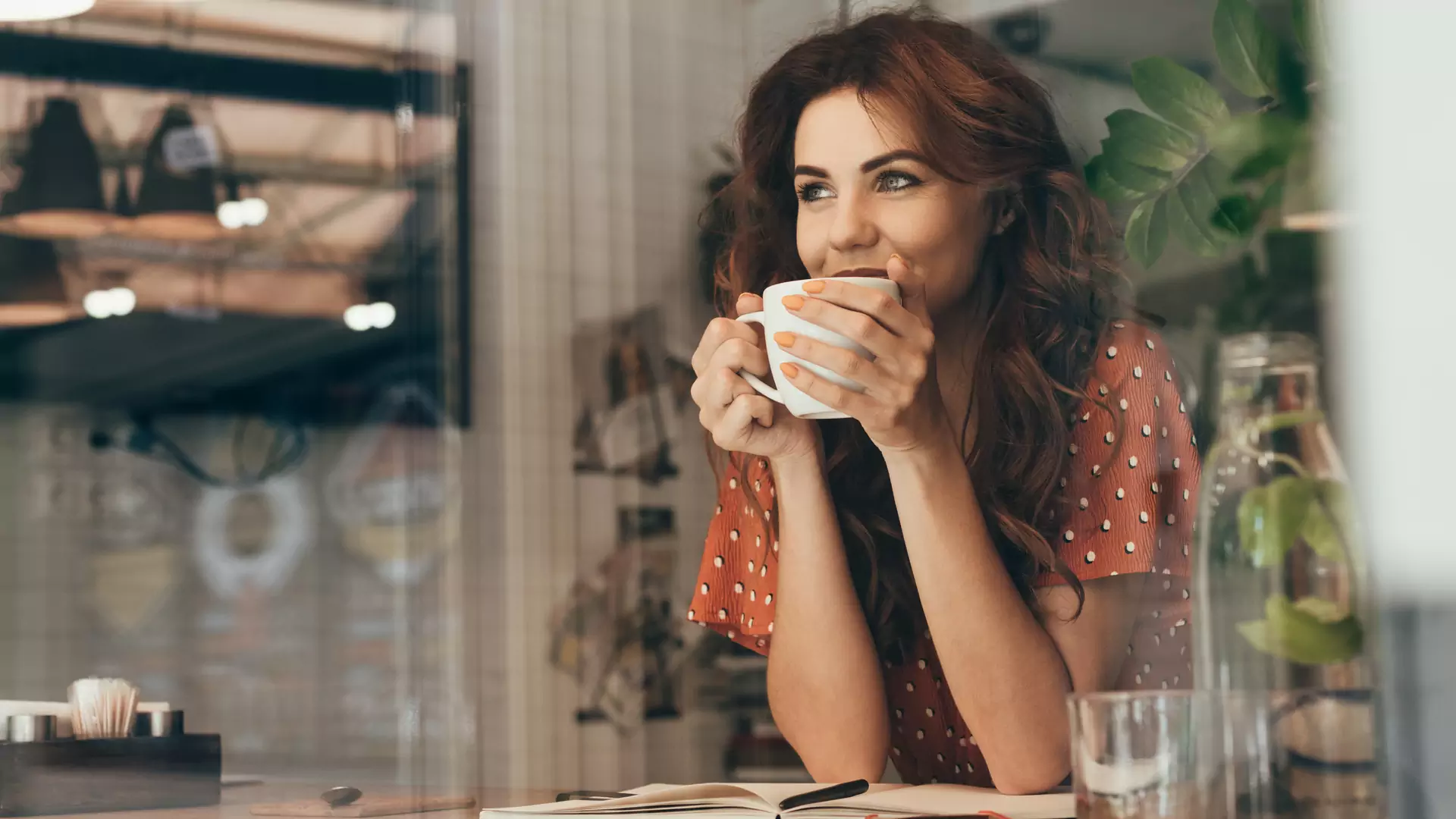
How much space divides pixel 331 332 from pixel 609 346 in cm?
38

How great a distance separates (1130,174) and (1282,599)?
0.87 ft

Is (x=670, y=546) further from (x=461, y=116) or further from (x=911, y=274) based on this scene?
(x=461, y=116)

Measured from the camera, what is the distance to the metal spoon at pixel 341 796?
100 cm

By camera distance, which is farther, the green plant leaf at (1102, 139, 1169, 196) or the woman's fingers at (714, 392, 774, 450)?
the woman's fingers at (714, 392, 774, 450)

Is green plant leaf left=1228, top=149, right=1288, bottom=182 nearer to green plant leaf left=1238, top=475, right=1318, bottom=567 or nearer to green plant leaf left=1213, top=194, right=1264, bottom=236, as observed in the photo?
green plant leaf left=1213, top=194, right=1264, bottom=236

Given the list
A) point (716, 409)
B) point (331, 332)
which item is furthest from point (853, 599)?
point (331, 332)

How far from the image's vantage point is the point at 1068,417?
0.81 metres

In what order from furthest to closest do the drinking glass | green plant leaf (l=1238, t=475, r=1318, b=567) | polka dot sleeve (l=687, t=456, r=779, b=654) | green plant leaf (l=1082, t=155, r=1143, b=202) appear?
1. polka dot sleeve (l=687, t=456, r=779, b=654)
2. green plant leaf (l=1082, t=155, r=1143, b=202)
3. green plant leaf (l=1238, t=475, r=1318, b=567)
4. the drinking glass

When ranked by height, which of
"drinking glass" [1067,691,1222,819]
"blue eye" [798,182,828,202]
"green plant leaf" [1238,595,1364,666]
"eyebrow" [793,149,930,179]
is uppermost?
"eyebrow" [793,149,930,179]

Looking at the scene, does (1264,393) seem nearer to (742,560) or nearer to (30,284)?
(742,560)

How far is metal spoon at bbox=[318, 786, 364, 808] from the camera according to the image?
100 cm

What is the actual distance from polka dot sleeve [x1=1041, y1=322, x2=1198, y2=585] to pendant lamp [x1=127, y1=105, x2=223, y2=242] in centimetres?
97

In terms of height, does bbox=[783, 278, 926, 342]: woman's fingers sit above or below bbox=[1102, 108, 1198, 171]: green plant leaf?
below

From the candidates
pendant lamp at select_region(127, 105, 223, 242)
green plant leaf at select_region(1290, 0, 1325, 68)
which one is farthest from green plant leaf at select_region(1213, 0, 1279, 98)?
pendant lamp at select_region(127, 105, 223, 242)
